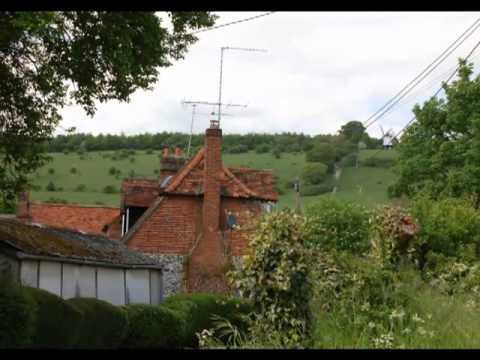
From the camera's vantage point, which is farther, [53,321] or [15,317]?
[53,321]

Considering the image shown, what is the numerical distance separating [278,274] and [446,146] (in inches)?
1409

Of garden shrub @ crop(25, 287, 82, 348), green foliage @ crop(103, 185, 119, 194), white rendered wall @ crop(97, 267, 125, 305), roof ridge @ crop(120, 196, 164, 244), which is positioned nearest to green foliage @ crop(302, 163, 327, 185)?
roof ridge @ crop(120, 196, 164, 244)

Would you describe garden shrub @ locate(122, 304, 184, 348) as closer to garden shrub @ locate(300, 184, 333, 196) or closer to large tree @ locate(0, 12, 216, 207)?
large tree @ locate(0, 12, 216, 207)

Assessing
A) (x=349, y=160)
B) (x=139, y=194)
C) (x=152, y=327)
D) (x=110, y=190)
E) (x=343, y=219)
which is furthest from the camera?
(x=110, y=190)

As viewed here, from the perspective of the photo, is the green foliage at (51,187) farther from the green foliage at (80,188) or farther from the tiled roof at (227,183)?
the tiled roof at (227,183)

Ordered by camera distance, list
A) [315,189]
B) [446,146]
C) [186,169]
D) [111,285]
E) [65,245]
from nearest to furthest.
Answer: [65,245], [111,285], [186,169], [446,146], [315,189]

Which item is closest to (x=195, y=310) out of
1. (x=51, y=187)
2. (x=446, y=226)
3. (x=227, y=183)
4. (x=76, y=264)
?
(x=76, y=264)

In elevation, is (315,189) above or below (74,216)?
above

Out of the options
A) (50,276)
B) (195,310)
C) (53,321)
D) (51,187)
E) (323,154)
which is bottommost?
(195,310)

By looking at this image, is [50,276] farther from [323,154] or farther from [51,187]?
[51,187]

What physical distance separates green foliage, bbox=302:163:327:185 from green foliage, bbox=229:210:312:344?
38.9 metres

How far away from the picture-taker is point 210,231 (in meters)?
36.2

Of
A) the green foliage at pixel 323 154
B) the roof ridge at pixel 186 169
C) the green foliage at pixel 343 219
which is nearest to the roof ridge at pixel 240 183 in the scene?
the roof ridge at pixel 186 169
